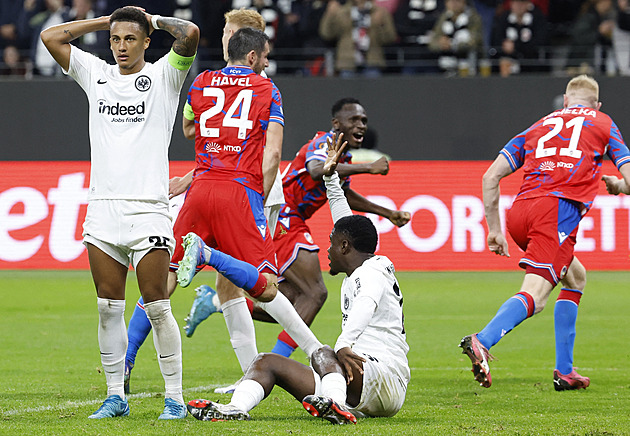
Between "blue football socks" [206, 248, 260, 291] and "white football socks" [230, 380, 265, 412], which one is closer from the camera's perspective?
"white football socks" [230, 380, 265, 412]

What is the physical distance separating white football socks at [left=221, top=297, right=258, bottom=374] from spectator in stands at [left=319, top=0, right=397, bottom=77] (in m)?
12.0

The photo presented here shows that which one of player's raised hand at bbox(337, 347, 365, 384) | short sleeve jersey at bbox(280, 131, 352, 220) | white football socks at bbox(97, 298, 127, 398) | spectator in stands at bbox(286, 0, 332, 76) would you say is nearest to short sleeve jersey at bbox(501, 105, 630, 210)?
short sleeve jersey at bbox(280, 131, 352, 220)

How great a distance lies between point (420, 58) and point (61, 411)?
45.0ft

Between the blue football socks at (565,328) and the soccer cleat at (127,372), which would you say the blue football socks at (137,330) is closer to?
the soccer cleat at (127,372)

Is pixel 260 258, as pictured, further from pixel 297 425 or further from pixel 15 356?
pixel 15 356

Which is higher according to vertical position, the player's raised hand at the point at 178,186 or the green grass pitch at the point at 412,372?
the player's raised hand at the point at 178,186

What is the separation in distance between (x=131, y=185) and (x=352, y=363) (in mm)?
1547

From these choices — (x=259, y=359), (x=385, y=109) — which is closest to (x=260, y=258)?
(x=259, y=359)

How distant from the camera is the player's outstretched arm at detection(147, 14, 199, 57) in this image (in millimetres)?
5324

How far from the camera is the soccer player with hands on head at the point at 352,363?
16.4 ft

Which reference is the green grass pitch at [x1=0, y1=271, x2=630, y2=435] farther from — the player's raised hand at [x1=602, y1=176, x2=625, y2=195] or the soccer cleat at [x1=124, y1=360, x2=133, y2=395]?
the player's raised hand at [x1=602, y1=176, x2=625, y2=195]

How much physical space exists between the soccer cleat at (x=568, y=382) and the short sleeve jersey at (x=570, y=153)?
1.24m

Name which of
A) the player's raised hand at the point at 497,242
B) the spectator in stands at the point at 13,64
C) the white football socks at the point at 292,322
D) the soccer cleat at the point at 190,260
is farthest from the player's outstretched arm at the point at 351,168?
the spectator in stands at the point at 13,64

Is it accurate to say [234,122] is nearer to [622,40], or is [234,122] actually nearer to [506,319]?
[506,319]
